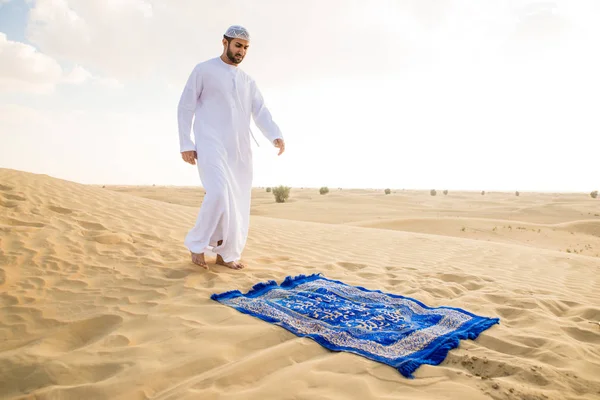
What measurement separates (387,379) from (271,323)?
0.86 meters

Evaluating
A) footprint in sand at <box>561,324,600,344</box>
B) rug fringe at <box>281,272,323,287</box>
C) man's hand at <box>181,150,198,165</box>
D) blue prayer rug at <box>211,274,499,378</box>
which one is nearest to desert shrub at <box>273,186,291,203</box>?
man's hand at <box>181,150,198,165</box>

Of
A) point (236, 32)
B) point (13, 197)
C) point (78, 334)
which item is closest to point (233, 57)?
point (236, 32)

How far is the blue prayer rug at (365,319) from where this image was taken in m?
2.14

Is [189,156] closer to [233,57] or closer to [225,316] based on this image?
[233,57]

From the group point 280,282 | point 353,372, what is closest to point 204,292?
point 280,282

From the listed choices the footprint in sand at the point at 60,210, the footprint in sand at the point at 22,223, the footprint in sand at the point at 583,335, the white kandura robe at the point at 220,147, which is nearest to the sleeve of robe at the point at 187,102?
the white kandura robe at the point at 220,147

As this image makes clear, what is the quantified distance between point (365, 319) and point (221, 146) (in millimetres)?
2213

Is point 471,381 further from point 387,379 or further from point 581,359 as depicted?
point 581,359

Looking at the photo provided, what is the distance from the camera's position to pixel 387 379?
6.12 feet

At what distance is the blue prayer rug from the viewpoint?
7.04 ft

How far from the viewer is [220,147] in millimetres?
3889

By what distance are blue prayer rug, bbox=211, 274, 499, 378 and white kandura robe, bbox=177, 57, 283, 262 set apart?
0.77 meters

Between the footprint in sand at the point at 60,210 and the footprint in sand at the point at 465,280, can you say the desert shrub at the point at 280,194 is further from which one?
the footprint in sand at the point at 465,280

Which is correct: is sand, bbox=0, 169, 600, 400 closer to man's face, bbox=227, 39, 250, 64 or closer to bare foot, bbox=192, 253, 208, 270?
bare foot, bbox=192, 253, 208, 270
